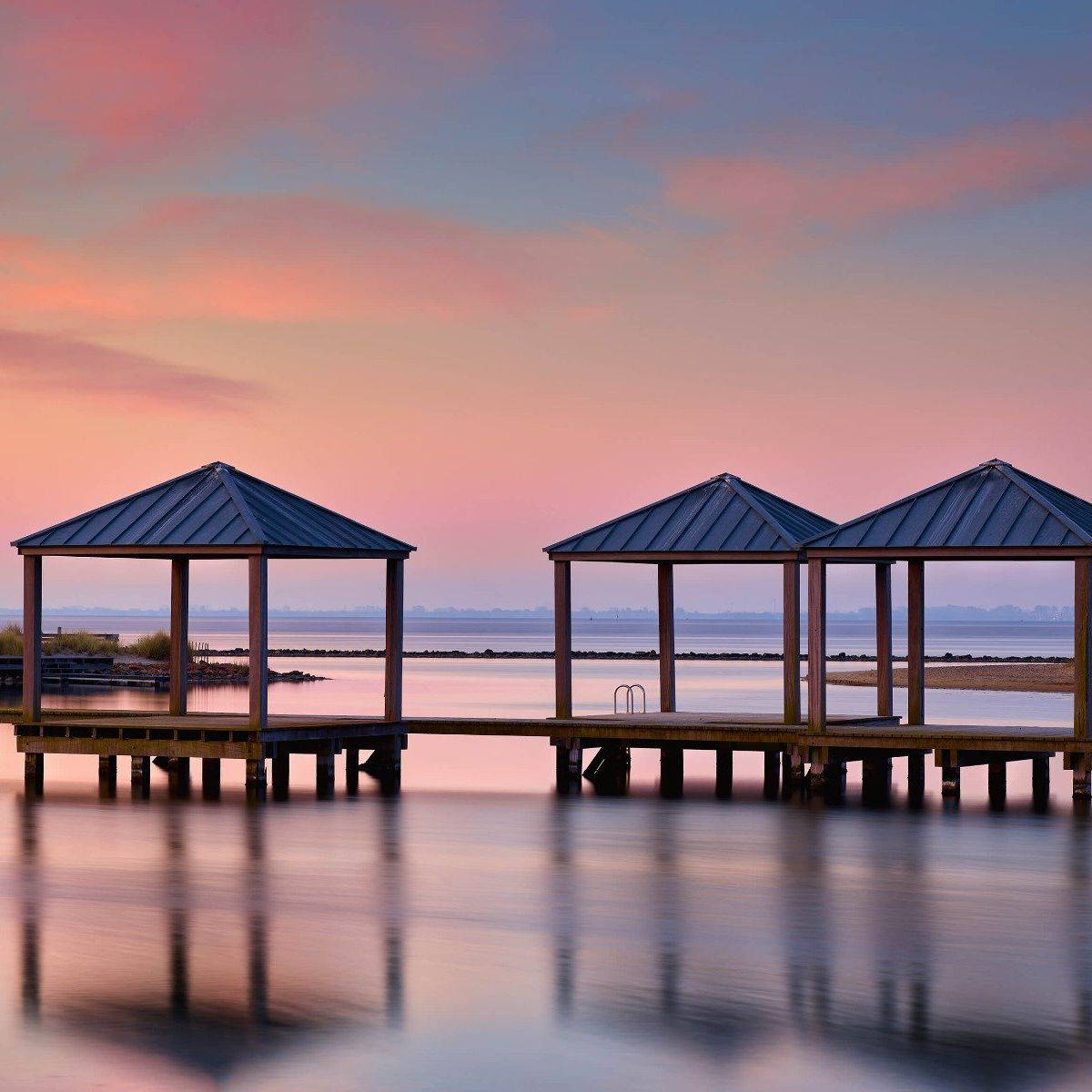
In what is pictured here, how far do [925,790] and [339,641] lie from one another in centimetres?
11933

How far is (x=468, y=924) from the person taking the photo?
1698 cm

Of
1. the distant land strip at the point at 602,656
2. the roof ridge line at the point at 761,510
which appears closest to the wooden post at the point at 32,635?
the roof ridge line at the point at 761,510

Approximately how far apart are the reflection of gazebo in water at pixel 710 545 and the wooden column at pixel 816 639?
935mm

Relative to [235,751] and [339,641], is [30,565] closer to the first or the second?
[235,751]

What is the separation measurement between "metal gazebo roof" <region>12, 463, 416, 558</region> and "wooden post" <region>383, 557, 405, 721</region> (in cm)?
40

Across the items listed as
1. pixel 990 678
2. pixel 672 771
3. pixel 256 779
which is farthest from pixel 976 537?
pixel 990 678

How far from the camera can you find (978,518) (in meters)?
24.6

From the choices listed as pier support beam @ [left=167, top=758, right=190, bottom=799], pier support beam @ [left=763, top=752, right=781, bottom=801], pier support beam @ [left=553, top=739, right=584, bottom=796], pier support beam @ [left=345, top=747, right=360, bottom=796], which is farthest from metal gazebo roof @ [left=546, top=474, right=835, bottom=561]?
pier support beam @ [left=167, top=758, right=190, bottom=799]

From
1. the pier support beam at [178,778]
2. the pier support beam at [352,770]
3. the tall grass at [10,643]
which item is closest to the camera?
the pier support beam at [178,778]

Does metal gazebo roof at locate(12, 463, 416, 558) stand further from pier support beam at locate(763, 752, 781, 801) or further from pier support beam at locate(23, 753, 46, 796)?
pier support beam at locate(763, 752, 781, 801)

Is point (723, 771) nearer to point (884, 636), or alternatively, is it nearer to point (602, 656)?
point (884, 636)

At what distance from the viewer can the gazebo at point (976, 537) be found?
2361cm

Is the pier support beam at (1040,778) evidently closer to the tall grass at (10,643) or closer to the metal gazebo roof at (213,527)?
the metal gazebo roof at (213,527)

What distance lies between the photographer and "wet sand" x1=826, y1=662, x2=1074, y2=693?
65.7 m
